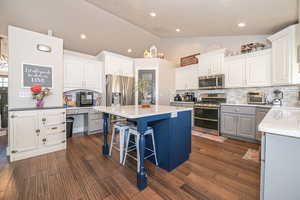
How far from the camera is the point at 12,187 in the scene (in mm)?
1587

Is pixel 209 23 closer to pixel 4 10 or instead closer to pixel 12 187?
pixel 4 10

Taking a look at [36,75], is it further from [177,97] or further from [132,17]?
[177,97]

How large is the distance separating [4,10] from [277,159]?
4538mm

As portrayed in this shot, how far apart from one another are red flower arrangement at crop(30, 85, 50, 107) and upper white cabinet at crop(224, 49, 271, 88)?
4.69 m

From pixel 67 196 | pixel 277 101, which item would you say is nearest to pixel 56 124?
pixel 67 196

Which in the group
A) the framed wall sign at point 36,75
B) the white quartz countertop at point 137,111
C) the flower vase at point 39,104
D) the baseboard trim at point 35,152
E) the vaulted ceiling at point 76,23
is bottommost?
the baseboard trim at point 35,152

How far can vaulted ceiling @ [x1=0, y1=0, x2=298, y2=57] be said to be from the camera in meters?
2.48

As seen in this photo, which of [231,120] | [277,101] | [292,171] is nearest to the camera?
[292,171]

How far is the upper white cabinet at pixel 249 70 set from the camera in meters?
3.14

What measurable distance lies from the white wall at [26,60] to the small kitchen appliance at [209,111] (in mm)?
3960

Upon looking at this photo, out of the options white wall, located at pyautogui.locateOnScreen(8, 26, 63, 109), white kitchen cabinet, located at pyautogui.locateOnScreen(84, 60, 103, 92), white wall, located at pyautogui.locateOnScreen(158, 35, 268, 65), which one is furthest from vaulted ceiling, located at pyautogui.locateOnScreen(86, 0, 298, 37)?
white kitchen cabinet, located at pyautogui.locateOnScreen(84, 60, 103, 92)

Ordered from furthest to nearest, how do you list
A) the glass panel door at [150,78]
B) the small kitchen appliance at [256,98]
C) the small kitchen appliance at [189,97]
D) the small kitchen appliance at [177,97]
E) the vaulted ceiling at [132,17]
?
1. the small kitchen appliance at [177,97]
2. the small kitchen appliance at [189,97]
3. the glass panel door at [150,78]
4. the small kitchen appliance at [256,98]
5. the vaulted ceiling at [132,17]

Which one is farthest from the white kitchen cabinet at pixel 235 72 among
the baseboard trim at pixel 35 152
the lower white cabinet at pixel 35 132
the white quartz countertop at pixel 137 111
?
the baseboard trim at pixel 35 152

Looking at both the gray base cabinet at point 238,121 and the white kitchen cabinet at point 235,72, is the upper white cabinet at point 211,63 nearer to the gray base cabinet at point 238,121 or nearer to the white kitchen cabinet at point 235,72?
the white kitchen cabinet at point 235,72
